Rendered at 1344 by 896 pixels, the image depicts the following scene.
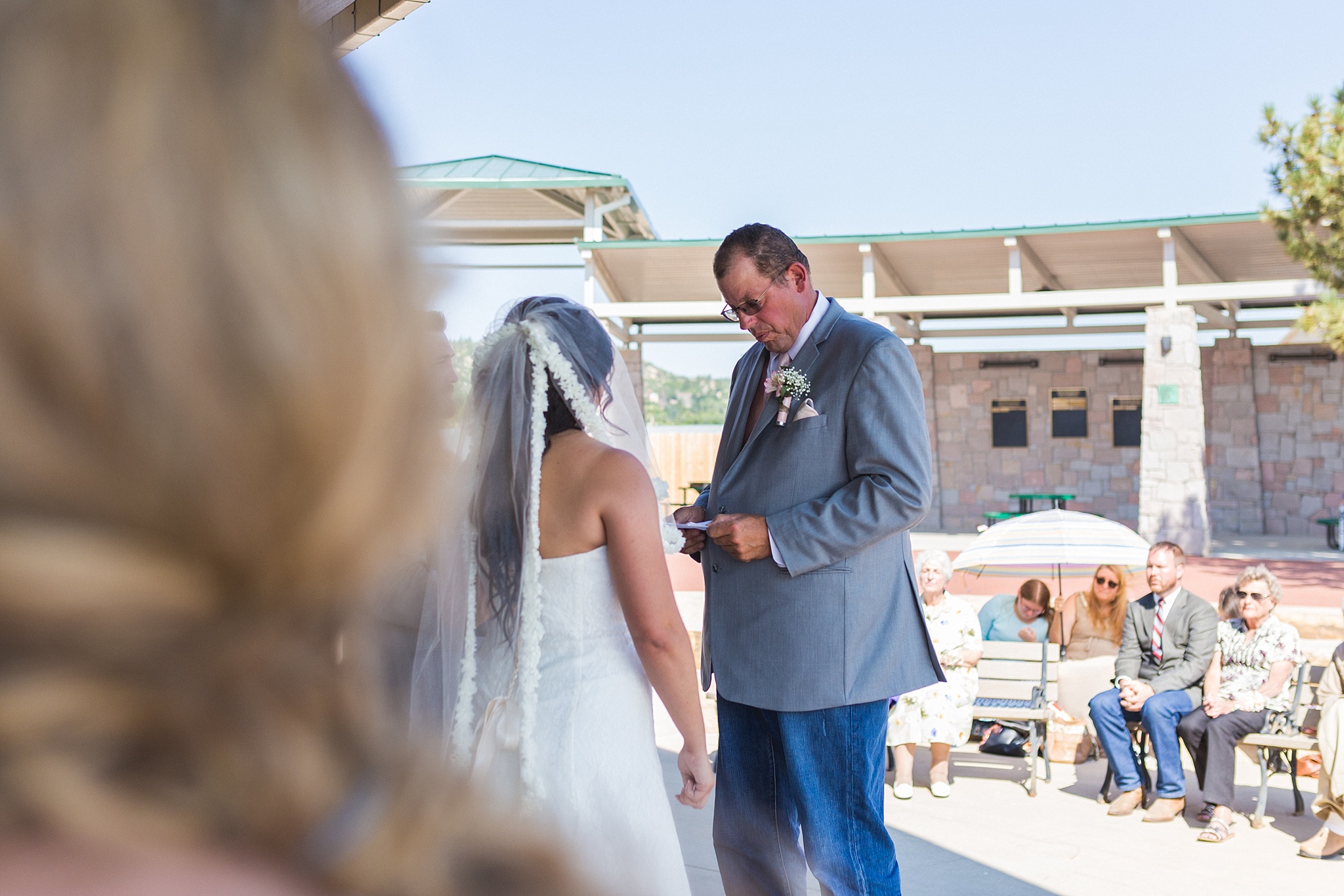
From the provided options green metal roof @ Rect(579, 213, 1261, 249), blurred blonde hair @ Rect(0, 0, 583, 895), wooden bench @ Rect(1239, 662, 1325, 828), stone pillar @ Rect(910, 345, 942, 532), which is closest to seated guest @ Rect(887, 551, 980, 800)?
wooden bench @ Rect(1239, 662, 1325, 828)

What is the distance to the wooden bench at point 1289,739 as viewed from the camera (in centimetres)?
547

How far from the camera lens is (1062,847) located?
16.8 ft

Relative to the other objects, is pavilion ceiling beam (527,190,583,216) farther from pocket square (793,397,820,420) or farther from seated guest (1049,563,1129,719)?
pocket square (793,397,820,420)

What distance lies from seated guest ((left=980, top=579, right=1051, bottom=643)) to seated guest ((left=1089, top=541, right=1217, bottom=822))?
1.16 meters

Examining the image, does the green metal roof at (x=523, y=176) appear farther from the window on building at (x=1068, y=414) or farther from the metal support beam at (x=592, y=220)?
the window on building at (x=1068, y=414)

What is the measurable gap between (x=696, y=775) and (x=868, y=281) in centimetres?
1485

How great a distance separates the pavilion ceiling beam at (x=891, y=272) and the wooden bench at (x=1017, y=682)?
11.7 meters

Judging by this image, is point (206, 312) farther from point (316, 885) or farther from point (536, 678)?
point (536, 678)

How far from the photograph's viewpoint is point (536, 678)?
2.64 meters

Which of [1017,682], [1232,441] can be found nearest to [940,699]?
[1017,682]

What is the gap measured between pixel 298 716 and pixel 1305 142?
1251cm

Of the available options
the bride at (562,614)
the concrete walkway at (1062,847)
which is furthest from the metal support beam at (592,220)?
the bride at (562,614)

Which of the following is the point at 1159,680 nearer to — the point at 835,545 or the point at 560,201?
the point at 835,545

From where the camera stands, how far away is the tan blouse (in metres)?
6.84
